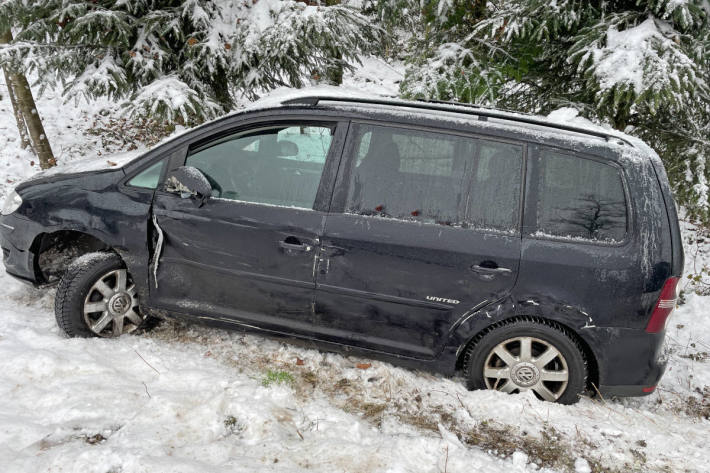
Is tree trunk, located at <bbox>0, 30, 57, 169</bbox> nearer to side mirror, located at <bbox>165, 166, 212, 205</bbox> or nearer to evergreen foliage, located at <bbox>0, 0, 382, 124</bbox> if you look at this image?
evergreen foliage, located at <bbox>0, 0, 382, 124</bbox>

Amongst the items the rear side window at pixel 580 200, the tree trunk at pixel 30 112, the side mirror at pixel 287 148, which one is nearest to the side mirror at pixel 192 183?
the side mirror at pixel 287 148

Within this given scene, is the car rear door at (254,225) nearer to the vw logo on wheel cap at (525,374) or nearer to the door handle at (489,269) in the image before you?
the door handle at (489,269)

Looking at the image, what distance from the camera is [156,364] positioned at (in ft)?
11.4

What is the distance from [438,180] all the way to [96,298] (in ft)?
8.80

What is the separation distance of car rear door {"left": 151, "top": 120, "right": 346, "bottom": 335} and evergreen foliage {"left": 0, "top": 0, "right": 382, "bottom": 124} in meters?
2.74

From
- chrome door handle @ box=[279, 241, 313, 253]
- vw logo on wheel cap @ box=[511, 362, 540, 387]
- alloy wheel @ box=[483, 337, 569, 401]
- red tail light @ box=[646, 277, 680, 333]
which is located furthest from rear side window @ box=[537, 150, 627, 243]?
chrome door handle @ box=[279, 241, 313, 253]

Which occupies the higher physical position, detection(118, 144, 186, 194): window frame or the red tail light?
detection(118, 144, 186, 194): window frame

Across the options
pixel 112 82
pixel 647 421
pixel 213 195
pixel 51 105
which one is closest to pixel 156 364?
pixel 213 195

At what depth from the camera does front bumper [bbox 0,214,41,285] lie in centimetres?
385

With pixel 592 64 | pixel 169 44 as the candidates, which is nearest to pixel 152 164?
pixel 169 44

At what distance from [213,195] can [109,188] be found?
0.84 meters

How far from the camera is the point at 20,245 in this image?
390 cm

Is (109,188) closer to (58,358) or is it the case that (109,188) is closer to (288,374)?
(58,358)

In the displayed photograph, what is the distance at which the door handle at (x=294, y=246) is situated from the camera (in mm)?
3354
